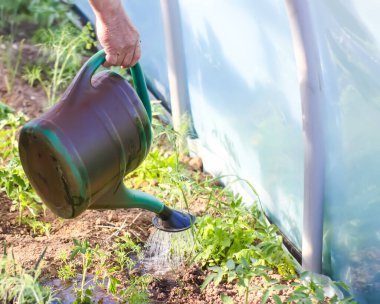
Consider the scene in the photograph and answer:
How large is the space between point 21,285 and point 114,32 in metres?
0.79

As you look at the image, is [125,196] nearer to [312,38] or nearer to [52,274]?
[52,274]

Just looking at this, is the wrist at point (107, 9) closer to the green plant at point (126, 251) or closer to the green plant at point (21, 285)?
the green plant at point (21, 285)

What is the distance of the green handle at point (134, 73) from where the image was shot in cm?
238

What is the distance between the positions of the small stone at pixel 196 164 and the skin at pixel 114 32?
1254 millimetres

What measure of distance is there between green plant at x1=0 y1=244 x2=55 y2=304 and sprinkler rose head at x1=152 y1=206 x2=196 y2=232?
449 millimetres

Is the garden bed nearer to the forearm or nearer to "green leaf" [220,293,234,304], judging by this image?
"green leaf" [220,293,234,304]

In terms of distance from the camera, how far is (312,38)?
8.16 ft

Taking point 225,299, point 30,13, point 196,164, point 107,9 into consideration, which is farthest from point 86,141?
point 30,13

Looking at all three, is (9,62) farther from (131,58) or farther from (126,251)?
(131,58)

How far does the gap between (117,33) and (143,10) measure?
5.19 ft

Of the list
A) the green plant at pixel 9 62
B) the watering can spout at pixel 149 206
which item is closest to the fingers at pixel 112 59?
the watering can spout at pixel 149 206

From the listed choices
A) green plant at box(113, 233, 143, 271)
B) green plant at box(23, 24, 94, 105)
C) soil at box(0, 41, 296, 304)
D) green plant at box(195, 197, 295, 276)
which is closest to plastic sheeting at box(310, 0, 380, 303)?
green plant at box(195, 197, 295, 276)

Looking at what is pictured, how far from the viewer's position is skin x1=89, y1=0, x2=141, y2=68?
2.42 meters

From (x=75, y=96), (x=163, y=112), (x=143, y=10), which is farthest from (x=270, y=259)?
(x=143, y=10)
